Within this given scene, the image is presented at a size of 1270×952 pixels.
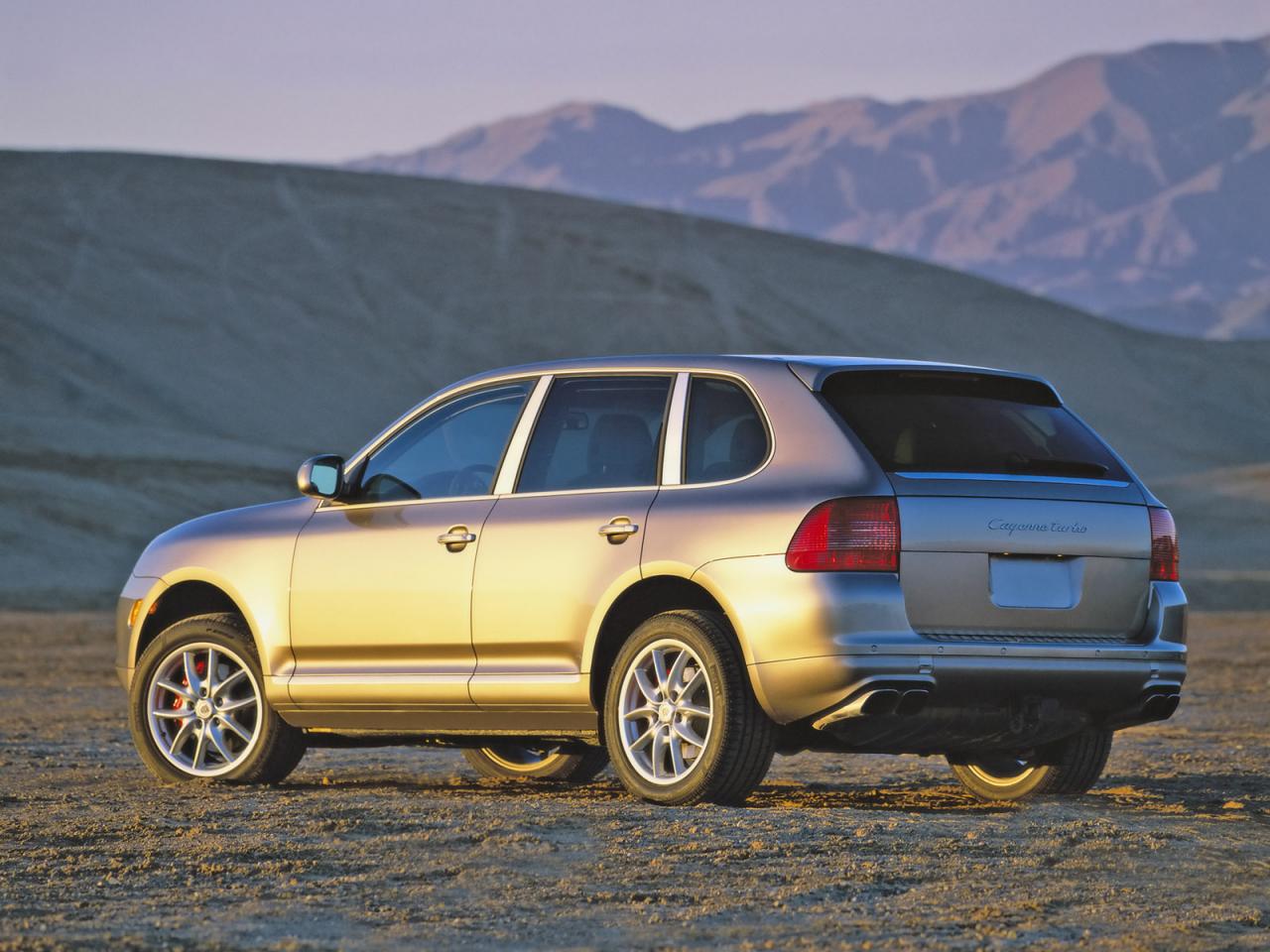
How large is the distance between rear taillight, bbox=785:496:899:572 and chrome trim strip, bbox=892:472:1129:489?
0.68ft

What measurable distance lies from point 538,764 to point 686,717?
2.45 m

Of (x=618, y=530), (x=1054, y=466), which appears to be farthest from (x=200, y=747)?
(x=1054, y=466)

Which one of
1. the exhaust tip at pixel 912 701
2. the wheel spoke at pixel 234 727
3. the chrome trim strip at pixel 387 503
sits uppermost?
the chrome trim strip at pixel 387 503

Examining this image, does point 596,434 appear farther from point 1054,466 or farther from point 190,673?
point 190,673

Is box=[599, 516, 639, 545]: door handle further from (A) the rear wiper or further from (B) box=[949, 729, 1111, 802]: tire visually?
(B) box=[949, 729, 1111, 802]: tire

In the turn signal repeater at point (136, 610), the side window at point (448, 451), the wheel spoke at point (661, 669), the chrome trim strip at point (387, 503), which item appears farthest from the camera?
the turn signal repeater at point (136, 610)

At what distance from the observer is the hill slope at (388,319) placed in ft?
191

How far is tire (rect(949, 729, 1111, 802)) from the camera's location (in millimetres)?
9352

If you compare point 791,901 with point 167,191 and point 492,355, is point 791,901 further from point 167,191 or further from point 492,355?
point 167,191

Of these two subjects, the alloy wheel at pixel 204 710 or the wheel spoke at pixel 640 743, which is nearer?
the wheel spoke at pixel 640 743

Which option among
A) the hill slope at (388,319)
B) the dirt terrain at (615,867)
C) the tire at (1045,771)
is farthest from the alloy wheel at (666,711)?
the hill slope at (388,319)

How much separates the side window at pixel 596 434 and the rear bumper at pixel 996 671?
108 centimetres

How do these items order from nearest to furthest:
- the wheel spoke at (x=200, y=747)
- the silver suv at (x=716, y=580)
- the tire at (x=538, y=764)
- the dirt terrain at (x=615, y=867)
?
the dirt terrain at (x=615, y=867)
the silver suv at (x=716, y=580)
the wheel spoke at (x=200, y=747)
the tire at (x=538, y=764)

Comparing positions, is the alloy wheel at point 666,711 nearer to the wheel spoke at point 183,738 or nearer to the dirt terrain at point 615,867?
the dirt terrain at point 615,867
